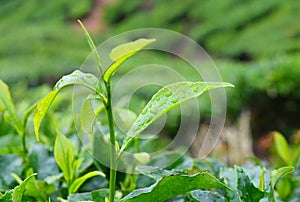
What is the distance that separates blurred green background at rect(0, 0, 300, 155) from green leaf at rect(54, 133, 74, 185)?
1.92 metres

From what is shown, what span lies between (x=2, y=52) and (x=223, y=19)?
4049 mm

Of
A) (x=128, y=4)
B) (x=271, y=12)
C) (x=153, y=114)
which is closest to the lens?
(x=153, y=114)

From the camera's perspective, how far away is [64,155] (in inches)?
25.6

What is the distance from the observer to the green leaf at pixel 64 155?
2.12 ft

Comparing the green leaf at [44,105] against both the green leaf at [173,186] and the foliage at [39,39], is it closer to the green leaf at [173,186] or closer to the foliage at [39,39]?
the green leaf at [173,186]

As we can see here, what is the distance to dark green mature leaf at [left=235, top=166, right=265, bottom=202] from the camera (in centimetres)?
53

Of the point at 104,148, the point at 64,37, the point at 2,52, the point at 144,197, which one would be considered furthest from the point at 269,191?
the point at 64,37

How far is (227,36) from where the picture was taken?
9453mm

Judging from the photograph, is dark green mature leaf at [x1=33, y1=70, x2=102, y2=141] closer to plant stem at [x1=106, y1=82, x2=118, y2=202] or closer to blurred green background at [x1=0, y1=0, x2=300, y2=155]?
plant stem at [x1=106, y1=82, x2=118, y2=202]

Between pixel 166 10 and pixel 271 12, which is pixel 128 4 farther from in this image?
pixel 271 12

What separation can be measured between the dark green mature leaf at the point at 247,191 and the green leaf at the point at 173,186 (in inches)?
1.8

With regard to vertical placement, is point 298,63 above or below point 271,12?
below

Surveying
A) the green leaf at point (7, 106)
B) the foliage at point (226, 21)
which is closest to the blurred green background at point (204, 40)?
the foliage at point (226, 21)

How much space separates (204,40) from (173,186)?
31.3 ft
